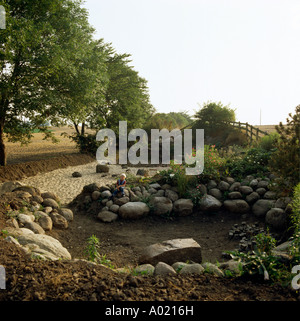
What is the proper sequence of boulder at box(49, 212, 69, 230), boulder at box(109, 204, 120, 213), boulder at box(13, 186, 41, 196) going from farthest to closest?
boulder at box(109, 204, 120, 213) → boulder at box(13, 186, 41, 196) → boulder at box(49, 212, 69, 230)

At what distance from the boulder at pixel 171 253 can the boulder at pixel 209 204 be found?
8.70ft

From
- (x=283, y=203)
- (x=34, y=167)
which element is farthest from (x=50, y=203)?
(x=34, y=167)

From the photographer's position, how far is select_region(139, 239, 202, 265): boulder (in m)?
5.00

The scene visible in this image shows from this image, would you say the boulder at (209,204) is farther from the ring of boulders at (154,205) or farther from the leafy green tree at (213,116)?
the leafy green tree at (213,116)

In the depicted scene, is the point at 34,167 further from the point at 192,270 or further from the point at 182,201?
the point at 192,270

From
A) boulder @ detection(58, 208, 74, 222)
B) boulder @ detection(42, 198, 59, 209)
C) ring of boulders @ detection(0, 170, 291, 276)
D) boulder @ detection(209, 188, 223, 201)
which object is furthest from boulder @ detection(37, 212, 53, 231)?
boulder @ detection(209, 188, 223, 201)

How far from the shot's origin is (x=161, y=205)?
801cm

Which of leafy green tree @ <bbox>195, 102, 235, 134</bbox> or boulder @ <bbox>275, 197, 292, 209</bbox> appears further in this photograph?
leafy green tree @ <bbox>195, 102, 235, 134</bbox>

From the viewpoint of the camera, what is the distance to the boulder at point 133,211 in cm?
780

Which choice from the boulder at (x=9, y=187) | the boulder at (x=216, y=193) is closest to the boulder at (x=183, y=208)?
the boulder at (x=216, y=193)

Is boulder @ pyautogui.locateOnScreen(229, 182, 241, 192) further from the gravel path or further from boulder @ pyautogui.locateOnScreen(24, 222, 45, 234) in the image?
boulder @ pyautogui.locateOnScreen(24, 222, 45, 234)

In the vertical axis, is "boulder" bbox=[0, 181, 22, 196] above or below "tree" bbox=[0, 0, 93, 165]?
below

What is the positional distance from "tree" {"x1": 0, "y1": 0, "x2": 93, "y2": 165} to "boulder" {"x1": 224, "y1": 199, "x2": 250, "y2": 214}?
8.14 meters

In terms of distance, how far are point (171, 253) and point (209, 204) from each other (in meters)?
3.11
